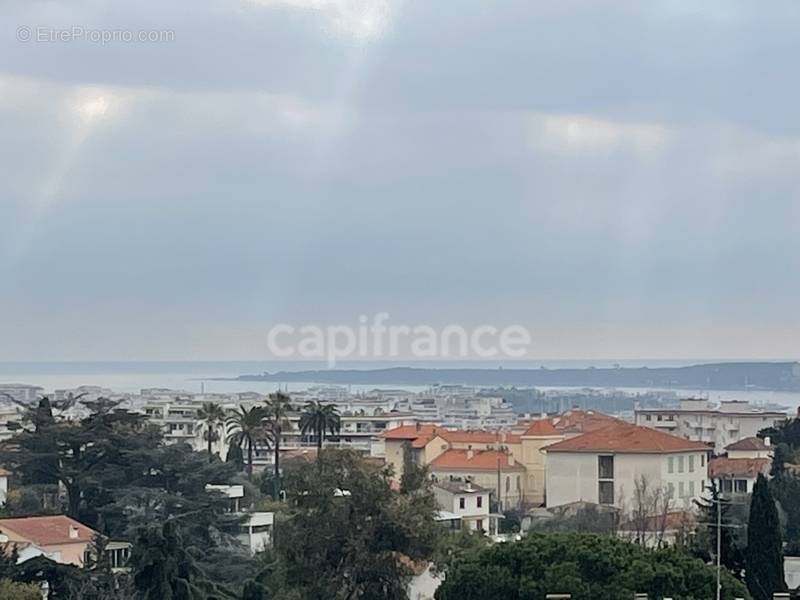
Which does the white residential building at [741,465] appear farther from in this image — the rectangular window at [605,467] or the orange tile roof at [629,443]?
the rectangular window at [605,467]

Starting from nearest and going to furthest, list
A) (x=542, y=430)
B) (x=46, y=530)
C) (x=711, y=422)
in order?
(x=46, y=530) < (x=542, y=430) < (x=711, y=422)

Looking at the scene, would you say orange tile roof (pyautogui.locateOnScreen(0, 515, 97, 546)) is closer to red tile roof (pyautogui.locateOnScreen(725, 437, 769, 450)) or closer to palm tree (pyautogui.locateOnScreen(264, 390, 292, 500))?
palm tree (pyautogui.locateOnScreen(264, 390, 292, 500))

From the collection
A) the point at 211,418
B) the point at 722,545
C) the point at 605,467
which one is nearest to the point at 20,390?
the point at 211,418

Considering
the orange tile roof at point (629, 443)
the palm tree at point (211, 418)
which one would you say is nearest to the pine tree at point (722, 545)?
the orange tile roof at point (629, 443)

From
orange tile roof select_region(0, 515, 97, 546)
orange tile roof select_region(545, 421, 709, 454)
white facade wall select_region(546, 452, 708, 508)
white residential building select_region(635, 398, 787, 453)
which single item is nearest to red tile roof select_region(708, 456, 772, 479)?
orange tile roof select_region(545, 421, 709, 454)

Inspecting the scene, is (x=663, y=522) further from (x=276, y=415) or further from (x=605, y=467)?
(x=276, y=415)

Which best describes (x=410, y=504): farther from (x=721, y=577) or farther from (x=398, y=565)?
(x=721, y=577)
